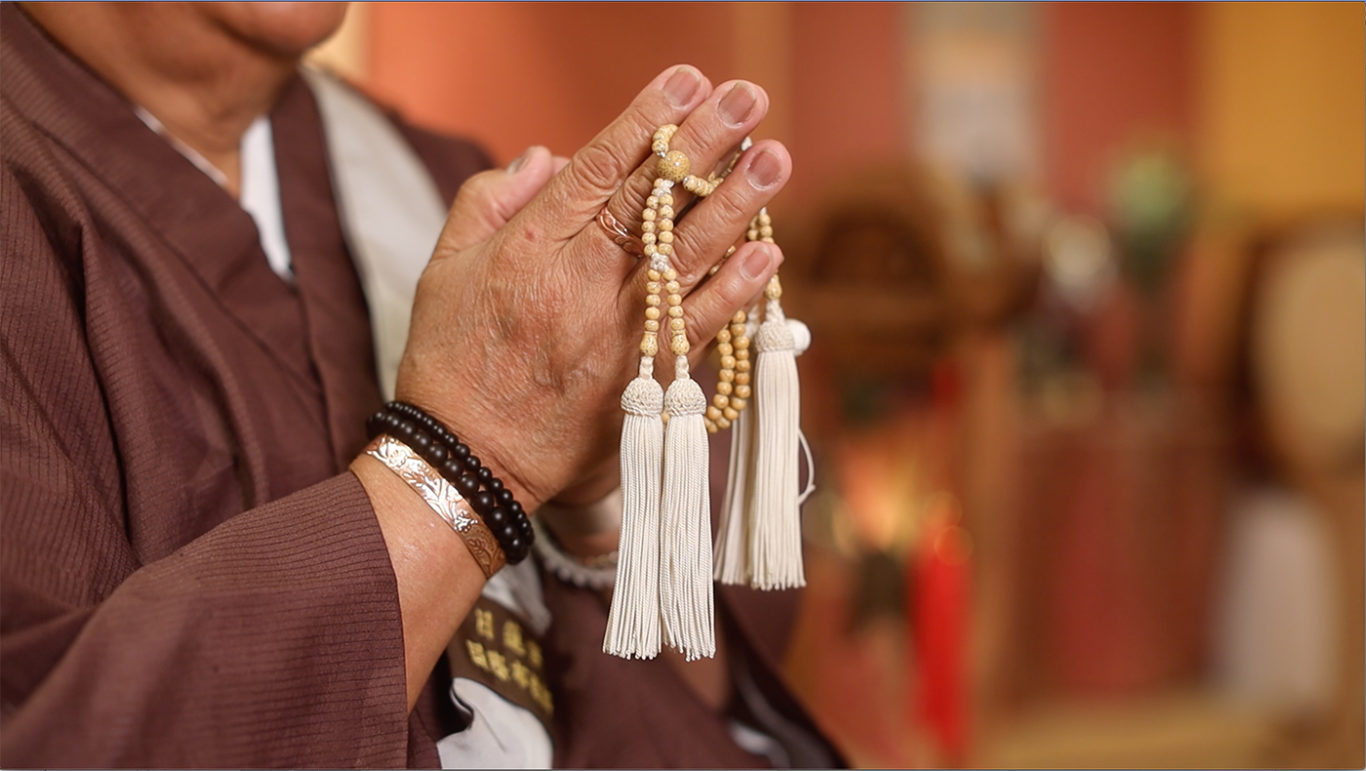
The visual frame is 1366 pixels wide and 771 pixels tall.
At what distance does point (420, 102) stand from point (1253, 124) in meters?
2.72

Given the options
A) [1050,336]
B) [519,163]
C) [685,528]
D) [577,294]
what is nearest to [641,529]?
[685,528]

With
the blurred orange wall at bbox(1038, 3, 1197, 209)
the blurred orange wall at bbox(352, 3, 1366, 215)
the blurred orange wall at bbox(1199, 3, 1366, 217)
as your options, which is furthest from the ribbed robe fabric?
the blurred orange wall at bbox(1038, 3, 1197, 209)

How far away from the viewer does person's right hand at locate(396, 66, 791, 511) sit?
52cm

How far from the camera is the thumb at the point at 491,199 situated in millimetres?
594

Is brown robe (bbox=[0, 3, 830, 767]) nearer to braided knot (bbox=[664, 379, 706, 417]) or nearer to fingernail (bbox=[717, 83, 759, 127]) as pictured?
braided knot (bbox=[664, 379, 706, 417])

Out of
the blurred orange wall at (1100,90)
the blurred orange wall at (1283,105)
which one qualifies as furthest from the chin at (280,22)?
the blurred orange wall at (1100,90)

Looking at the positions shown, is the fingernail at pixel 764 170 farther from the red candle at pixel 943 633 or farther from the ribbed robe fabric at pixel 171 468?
the red candle at pixel 943 633

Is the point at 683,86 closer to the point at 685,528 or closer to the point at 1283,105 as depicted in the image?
the point at 685,528

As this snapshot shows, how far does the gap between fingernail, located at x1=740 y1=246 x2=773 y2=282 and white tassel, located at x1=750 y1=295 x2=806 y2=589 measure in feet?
0.15

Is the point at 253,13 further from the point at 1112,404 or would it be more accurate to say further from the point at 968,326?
the point at 1112,404

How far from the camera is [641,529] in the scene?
0.52m

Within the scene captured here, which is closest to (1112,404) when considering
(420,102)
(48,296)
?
(420,102)

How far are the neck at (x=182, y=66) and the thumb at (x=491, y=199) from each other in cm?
22

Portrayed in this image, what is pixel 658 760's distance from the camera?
2.37 ft
